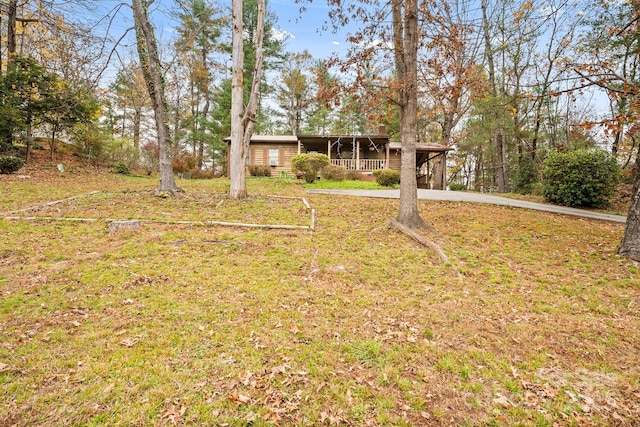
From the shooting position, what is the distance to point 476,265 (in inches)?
219

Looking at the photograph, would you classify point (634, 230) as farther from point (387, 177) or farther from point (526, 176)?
point (526, 176)

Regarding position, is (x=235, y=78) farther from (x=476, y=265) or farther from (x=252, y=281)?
(x=476, y=265)

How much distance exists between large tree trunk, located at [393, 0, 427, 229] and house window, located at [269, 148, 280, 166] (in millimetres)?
16110

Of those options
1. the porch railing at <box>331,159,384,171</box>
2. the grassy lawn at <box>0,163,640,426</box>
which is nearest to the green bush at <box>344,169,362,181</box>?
the porch railing at <box>331,159,384,171</box>

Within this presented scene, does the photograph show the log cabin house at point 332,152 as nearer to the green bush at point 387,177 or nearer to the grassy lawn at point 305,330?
the green bush at point 387,177

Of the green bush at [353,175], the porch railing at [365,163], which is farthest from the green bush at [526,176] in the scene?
the green bush at [353,175]

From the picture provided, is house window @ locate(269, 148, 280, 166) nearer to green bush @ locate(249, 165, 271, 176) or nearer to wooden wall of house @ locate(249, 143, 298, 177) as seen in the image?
wooden wall of house @ locate(249, 143, 298, 177)

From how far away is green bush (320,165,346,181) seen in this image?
58.2ft

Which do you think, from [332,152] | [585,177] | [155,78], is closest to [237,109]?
[155,78]

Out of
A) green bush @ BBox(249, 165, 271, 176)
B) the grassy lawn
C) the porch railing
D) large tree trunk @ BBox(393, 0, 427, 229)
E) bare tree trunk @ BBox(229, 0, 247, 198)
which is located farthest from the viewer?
the porch railing

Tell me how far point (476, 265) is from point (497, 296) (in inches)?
48.4

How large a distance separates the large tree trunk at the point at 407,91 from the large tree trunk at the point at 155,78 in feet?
24.2

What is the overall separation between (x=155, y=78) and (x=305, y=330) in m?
9.72

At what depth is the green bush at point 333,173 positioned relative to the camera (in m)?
17.8
